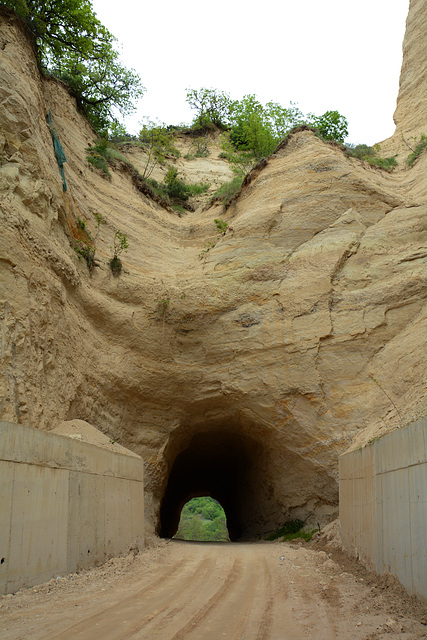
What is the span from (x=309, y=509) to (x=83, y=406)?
6.75 m

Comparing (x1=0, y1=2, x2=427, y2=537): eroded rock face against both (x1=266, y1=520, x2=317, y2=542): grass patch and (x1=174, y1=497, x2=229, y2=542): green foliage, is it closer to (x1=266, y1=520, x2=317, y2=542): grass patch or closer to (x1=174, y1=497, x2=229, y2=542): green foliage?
(x1=266, y1=520, x2=317, y2=542): grass patch

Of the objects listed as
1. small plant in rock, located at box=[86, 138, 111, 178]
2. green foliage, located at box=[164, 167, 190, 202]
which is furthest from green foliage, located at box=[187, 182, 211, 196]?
small plant in rock, located at box=[86, 138, 111, 178]

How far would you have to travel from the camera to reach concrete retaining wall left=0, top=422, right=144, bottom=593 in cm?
582

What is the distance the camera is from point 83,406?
1120 cm

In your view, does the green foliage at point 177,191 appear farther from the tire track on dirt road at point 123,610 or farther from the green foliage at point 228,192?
the tire track on dirt road at point 123,610

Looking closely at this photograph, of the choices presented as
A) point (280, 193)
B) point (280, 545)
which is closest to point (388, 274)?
point (280, 193)

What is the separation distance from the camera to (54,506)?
6.81 meters

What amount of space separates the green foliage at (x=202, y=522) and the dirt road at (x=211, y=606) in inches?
1208

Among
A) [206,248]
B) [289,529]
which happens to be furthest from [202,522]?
[206,248]

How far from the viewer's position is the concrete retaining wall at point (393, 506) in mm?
5152

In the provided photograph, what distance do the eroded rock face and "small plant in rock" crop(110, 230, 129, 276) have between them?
226mm

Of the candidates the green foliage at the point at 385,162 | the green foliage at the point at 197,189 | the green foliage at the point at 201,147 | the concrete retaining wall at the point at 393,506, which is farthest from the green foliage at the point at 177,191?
the concrete retaining wall at the point at 393,506

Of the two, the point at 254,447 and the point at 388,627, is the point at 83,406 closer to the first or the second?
the point at 254,447

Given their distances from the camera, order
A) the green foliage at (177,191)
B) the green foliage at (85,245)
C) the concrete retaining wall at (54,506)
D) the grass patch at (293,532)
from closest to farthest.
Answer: the concrete retaining wall at (54,506)
the grass patch at (293,532)
the green foliage at (85,245)
the green foliage at (177,191)
